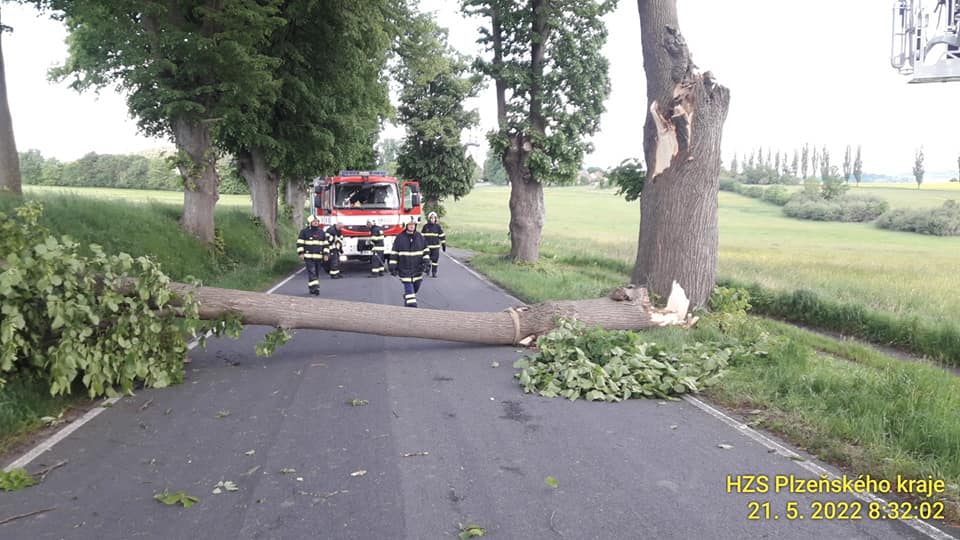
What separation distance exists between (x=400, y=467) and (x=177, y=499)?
4.71 feet

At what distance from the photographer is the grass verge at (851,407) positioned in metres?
4.72

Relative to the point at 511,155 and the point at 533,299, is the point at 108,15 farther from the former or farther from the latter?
the point at 511,155

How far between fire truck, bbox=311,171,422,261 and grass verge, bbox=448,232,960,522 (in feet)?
38.5

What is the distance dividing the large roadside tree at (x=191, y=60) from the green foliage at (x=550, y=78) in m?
Answer: 7.05

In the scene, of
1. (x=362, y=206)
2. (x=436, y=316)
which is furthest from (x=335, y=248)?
(x=436, y=316)

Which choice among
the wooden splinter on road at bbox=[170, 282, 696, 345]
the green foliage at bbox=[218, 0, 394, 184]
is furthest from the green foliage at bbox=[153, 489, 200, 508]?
the green foliage at bbox=[218, 0, 394, 184]

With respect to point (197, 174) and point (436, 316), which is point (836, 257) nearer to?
point (436, 316)

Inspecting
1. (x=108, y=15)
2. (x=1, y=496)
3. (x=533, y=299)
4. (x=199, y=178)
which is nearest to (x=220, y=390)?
(x=1, y=496)

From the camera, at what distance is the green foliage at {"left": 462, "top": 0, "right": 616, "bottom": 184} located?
759 inches

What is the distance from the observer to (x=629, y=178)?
11375mm

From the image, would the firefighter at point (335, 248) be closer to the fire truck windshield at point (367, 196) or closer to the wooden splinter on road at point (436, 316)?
the fire truck windshield at point (367, 196)

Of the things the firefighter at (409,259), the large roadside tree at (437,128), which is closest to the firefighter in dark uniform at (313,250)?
the firefighter at (409,259)

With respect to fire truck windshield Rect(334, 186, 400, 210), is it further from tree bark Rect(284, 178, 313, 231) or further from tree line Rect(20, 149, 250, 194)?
tree line Rect(20, 149, 250, 194)

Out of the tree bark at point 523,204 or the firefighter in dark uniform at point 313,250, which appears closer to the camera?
the firefighter in dark uniform at point 313,250
